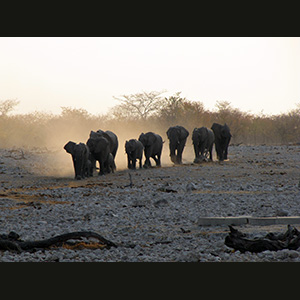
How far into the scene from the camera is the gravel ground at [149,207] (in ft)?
30.5

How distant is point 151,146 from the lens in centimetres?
2911

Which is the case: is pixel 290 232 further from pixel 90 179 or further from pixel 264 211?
pixel 90 179

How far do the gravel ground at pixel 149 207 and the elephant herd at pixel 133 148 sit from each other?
873 mm

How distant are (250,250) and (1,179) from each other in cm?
1674

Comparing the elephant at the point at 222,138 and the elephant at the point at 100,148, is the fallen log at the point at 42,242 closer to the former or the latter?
the elephant at the point at 100,148

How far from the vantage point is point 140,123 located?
64812 mm

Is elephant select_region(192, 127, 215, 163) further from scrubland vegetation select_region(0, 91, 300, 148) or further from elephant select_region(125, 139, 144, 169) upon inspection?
scrubland vegetation select_region(0, 91, 300, 148)

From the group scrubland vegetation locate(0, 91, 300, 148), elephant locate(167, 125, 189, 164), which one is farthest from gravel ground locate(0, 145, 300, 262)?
A: scrubland vegetation locate(0, 91, 300, 148)

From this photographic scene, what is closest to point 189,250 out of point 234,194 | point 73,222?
point 73,222

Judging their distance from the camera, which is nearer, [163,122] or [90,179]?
[90,179]

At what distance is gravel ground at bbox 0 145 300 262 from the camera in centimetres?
929

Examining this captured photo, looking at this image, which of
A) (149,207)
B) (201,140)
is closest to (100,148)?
(201,140)

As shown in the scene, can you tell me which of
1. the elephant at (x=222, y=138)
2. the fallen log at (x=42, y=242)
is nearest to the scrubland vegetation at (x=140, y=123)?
the elephant at (x=222, y=138)

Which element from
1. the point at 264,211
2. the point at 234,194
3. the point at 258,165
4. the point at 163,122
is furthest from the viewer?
the point at 163,122
